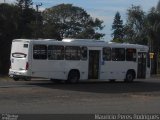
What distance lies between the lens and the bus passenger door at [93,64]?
115 feet

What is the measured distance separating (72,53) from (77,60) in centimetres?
56

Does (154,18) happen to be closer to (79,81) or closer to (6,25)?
(6,25)

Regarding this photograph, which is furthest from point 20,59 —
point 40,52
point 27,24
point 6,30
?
point 27,24

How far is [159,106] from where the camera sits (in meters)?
20.8

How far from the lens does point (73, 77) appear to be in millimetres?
A: 34125

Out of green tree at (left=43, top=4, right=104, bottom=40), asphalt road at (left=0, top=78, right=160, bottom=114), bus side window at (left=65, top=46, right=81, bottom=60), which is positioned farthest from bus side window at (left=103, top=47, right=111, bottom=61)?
green tree at (left=43, top=4, right=104, bottom=40)

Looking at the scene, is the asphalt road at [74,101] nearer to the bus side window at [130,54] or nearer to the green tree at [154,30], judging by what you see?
the bus side window at [130,54]

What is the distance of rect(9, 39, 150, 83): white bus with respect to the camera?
31844mm

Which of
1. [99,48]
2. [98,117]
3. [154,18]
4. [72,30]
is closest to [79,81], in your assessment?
[99,48]

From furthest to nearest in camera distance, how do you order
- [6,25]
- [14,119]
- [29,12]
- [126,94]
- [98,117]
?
1. [29,12]
2. [6,25]
3. [126,94]
4. [98,117]
5. [14,119]

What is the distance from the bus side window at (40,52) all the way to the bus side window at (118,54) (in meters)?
5.99

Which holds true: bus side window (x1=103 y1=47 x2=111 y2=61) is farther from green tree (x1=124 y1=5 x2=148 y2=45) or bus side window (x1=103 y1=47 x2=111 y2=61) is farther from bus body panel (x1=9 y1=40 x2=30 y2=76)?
green tree (x1=124 y1=5 x2=148 y2=45)

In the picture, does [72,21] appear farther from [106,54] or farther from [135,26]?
[106,54]

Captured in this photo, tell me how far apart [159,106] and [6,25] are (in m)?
38.7
